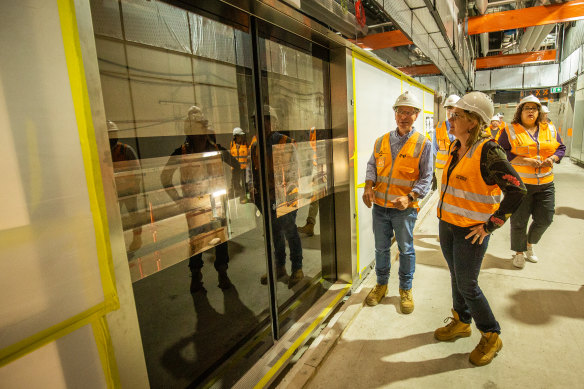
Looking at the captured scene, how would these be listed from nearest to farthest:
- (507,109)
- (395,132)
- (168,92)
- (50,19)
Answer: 1. (50,19)
2. (168,92)
3. (395,132)
4. (507,109)

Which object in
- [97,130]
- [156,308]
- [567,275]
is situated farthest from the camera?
[567,275]

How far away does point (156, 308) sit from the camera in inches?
106

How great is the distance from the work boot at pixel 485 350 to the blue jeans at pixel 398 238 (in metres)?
0.71

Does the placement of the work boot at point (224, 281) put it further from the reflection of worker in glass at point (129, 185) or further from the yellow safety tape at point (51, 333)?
the yellow safety tape at point (51, 333)

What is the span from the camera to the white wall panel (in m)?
12.5

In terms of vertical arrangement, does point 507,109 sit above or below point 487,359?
above

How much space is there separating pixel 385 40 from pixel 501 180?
14.6 feet

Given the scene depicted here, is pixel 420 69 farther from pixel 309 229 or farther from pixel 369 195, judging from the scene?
pixel 369 195

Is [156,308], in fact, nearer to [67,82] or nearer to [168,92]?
[168,92]

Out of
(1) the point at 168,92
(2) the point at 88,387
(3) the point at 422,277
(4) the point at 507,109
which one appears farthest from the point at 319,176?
(4) the point at 507,109

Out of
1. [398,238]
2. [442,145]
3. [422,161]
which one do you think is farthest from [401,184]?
[442,145]

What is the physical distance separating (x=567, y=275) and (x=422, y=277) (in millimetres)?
1374

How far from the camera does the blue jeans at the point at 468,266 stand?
1852 millimetres

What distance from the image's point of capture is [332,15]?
2.31 metres
